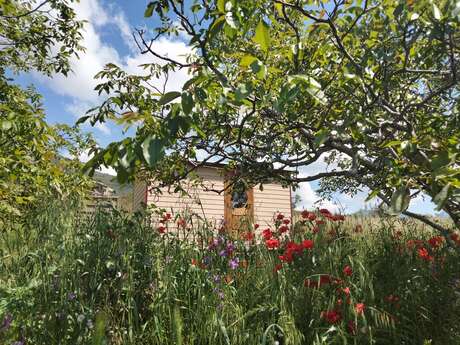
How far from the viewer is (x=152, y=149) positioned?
1.15 metres

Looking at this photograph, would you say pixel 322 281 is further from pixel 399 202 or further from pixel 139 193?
pixel 139 193

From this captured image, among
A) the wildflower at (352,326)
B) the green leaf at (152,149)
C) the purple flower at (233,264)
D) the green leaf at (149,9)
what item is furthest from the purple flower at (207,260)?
the green leaf at (152,149)

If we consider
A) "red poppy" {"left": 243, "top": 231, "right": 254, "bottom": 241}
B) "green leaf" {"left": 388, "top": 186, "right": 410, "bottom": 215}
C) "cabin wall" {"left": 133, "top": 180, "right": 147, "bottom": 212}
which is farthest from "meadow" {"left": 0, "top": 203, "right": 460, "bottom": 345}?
"cabin wall" {"left": 133, "top": 180, "right": 147, "bottom": 212}

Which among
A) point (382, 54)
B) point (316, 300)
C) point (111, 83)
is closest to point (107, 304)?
point (316, 300)

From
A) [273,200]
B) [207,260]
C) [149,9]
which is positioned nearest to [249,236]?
[207,260]

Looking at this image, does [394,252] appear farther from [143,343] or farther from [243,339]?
[143,343]

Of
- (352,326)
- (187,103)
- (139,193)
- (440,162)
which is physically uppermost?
(139,193)

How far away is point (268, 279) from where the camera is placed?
293cm

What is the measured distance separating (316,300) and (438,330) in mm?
845

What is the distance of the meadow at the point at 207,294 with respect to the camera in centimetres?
230

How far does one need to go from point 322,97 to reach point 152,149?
68 cm

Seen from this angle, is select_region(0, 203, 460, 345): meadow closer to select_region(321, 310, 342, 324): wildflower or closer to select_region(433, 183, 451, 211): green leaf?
select_region(321, 310, 342, 324): wildflower

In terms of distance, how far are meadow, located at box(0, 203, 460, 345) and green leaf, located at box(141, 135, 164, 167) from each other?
1.25 meters

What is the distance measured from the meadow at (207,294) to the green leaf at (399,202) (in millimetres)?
1173
